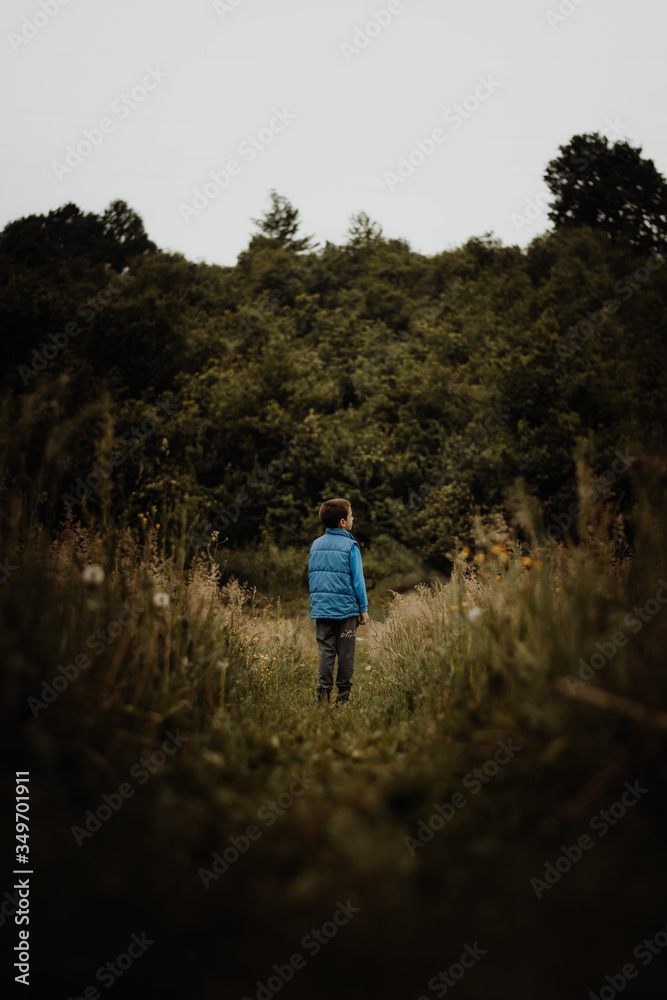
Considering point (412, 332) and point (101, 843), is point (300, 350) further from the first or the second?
point (101, 843)

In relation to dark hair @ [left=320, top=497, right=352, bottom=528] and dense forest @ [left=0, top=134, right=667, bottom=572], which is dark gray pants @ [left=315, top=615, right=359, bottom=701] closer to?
dark hair @ [left=320, top=497, right=352, bottom=528]

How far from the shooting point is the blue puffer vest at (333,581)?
555cm

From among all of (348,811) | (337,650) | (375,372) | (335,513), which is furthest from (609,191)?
(348,811)

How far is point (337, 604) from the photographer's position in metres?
5.55

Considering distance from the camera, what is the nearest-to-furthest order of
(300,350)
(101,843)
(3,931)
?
(3,931) → (101,843) → (300,350)

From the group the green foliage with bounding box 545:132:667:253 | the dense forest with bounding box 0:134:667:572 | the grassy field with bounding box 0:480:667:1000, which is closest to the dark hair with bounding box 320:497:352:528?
the grassy field with bounding box 0:480:667:1000

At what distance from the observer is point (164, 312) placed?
883 inches

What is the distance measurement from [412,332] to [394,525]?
1187cm

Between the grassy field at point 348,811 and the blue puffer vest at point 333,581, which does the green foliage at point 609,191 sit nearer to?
the blue puffer vest at point 333,581

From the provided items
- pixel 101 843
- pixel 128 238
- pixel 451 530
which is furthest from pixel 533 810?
pixel 128 238

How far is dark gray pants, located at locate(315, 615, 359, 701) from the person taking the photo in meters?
5.54

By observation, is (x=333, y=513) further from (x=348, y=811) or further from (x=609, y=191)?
(x=609, y=191)

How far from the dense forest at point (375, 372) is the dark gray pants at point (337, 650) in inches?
234

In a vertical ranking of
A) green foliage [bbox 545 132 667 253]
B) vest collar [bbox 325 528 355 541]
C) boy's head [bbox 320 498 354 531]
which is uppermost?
green foliage [bbox 545 132 667 253]
